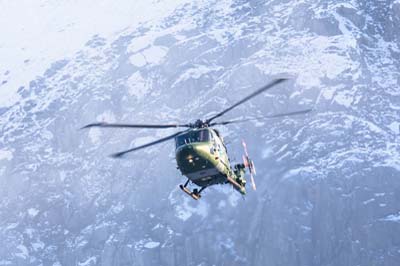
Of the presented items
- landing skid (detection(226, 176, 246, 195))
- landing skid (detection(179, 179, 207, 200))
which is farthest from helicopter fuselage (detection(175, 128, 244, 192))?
landing skid (detection(179, 179, 207, 200))

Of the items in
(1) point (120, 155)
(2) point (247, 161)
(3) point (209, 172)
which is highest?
(1) point (120, 155)

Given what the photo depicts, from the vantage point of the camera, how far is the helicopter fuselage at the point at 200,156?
75.9 metres

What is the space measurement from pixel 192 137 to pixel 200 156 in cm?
215

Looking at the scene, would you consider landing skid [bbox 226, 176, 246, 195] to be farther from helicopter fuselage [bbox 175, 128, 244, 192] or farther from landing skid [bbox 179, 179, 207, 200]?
landing skid [bbox 179, 179, 207, 200]

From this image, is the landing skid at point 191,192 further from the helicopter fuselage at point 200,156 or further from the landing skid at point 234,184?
the landing skid at point 234,184

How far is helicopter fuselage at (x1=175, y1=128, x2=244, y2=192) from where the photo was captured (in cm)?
7594

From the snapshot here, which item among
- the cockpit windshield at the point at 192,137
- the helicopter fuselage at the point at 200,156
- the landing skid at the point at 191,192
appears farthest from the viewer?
the landing skid at the point at 191,192

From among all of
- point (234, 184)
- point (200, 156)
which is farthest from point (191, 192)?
point (200, 156)

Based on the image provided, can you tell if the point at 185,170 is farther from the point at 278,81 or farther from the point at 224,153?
the point at 278,81

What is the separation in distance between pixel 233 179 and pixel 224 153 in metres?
2.97

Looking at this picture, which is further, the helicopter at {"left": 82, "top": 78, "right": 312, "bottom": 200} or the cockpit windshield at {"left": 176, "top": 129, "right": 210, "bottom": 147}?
the cockpit windshield at {"left": 176, "top": 129, "right": 210, "bottom": 147}

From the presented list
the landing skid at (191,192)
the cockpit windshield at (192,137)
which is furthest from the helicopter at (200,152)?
the landing skid at (191,192)

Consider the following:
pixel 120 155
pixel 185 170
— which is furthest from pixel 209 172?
pixel 120 155

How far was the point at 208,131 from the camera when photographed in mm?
78562
